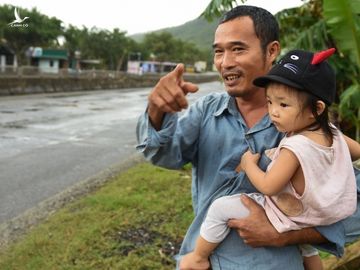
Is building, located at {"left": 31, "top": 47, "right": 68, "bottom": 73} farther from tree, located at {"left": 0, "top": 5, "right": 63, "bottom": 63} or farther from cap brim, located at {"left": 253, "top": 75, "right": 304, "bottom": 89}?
cap brim, located at {"left": 253, "top": 75, "right": 304, "bottom": 89}

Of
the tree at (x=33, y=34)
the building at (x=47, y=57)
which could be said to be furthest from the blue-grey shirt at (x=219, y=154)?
the building at (x=47, y=57)

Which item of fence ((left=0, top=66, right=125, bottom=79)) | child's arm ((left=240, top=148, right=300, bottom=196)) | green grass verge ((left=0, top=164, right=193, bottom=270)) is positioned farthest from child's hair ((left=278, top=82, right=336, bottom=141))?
fence ((left=0, top=66, right=125, bottom=79))

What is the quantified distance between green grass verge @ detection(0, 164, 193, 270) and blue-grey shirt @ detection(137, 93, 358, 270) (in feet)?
6.83

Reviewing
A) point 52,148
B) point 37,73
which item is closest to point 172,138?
point 52,148

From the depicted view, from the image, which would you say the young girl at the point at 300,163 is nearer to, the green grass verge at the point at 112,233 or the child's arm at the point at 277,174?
the child's arm at the point at 277,174

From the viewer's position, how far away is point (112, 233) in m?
4.43

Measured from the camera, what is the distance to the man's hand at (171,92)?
59.7 inches

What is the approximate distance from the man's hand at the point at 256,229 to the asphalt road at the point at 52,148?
3.99 m

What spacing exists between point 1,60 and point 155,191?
33.1 m

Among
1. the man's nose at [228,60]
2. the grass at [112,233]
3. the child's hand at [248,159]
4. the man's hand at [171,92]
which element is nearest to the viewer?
the man's hand at [171,92]

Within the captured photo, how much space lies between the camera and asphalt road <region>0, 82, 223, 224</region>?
6.38 m

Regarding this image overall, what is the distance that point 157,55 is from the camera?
77.4 metres

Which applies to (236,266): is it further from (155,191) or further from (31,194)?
(31,194)

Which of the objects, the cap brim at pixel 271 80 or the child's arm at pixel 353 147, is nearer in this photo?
the cap brim at pixel 271 80
